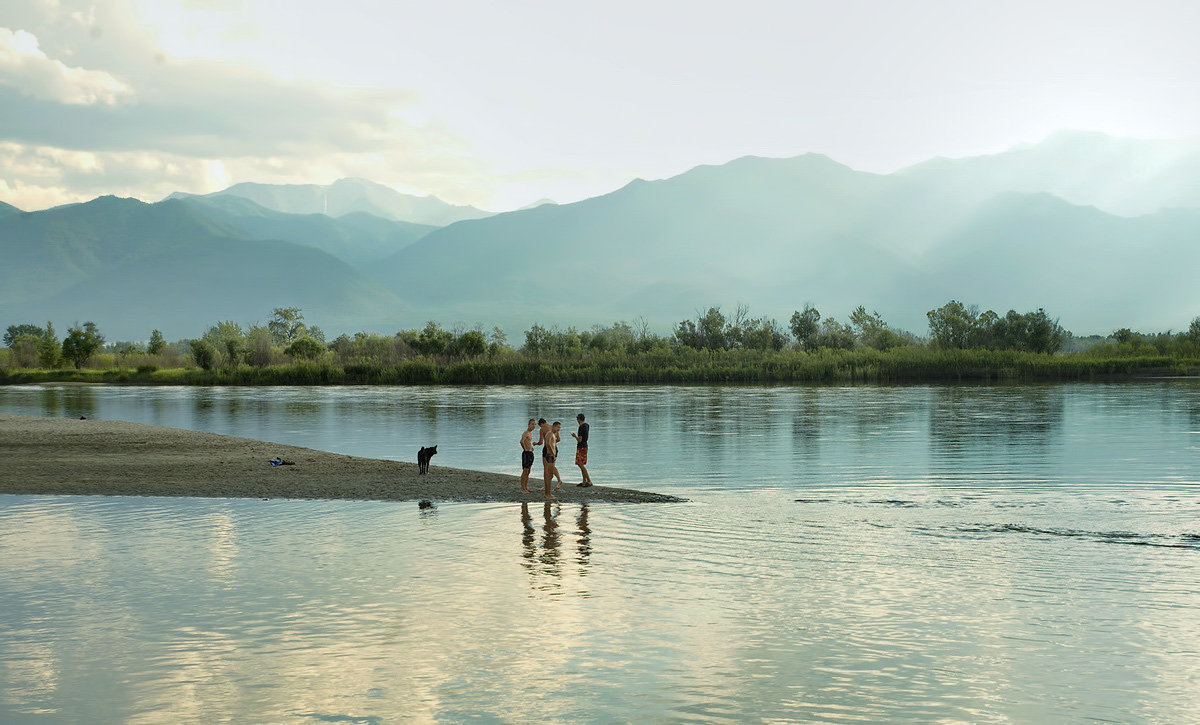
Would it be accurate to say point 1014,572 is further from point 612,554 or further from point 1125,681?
point 612,554

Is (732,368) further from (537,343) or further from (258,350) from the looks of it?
(258,350)

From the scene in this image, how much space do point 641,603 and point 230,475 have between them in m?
16.3

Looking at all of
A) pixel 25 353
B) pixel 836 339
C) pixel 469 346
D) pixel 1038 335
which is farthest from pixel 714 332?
pixel 25 353

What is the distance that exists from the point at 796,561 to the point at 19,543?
41.9 ft

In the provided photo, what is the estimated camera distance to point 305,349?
351ft

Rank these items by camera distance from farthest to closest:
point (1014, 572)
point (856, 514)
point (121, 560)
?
point (856, 514) → point (121, 560) → point (1014, 572)

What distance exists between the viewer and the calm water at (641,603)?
9.88 metres

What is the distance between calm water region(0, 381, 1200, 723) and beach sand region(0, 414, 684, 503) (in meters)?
1.16

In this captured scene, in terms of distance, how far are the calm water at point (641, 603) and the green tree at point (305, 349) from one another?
3362 inches

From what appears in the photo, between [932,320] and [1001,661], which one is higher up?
[932,320]

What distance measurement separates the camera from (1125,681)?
1024cm

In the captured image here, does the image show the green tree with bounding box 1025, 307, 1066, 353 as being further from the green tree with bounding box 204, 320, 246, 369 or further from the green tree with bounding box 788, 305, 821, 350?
the green tree with bounding box 204, 320, 246, 369

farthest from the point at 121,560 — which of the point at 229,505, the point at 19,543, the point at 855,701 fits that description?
the point at 855,701

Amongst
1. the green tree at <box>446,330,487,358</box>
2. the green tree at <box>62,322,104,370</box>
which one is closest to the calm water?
the green tree at <box>446,330,487,358</box>
